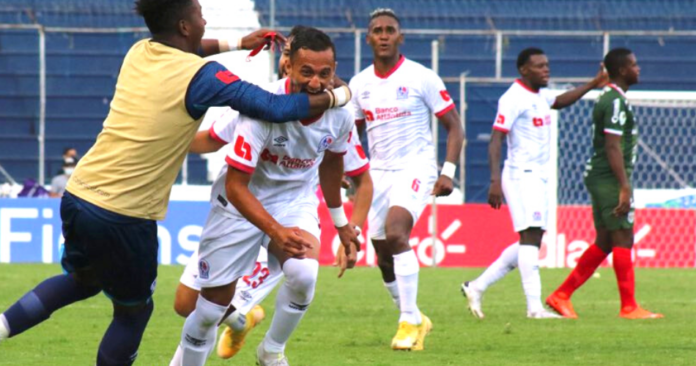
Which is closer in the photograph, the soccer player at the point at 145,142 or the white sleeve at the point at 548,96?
the soccer player at the point at 145,142

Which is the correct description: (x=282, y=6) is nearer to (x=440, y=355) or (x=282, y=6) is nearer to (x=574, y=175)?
(x=574, y=175)

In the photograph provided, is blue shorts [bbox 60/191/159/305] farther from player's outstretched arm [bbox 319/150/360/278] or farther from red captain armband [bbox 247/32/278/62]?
red captain armband [bbox 247/32/278/62]

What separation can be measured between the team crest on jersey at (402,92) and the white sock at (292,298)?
2.75 m

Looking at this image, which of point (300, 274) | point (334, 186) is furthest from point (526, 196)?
point (300, 274)

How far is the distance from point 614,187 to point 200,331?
5.58m

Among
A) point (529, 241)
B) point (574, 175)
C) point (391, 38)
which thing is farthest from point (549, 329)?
point (574, 175)

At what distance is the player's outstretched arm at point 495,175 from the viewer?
10.9 m

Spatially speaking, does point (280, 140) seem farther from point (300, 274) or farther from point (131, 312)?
point (131, 312)

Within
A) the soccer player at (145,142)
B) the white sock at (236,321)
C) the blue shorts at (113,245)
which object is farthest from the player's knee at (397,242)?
the blue shorts at (113,245)

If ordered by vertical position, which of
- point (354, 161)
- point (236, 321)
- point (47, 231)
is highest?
point (354, 161)

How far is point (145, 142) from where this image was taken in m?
5.36

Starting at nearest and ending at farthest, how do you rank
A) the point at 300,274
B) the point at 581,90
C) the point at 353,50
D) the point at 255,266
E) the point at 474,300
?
the point at 300,274
the point at 255,266
the point at 474,300
the point at 581,90
the point at 353,50

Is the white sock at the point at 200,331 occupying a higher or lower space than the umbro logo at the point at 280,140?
lower

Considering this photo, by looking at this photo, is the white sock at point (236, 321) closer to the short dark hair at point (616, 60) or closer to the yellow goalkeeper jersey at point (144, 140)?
the yellow goalkeeper jersey at point (144, 140)
